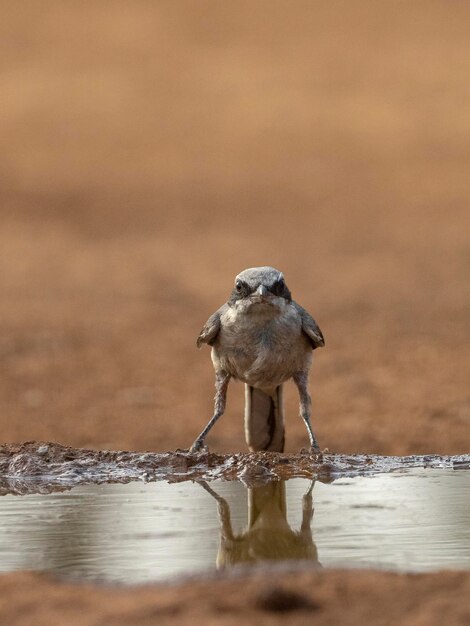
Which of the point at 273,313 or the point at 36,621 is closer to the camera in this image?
the point at 36,621

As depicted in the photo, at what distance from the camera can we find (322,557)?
16.6ft

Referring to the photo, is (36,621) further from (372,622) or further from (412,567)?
(412,567)

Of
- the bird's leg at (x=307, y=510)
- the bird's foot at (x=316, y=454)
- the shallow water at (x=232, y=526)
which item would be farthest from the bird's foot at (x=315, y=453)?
the bird's leg at (x=307, y=510)

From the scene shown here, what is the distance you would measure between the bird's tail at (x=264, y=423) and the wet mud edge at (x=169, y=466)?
46.7 inches

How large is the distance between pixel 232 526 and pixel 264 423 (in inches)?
148

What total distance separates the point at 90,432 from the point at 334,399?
3.55 meters

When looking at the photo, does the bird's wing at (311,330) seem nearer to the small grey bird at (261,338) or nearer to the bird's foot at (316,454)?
the small grey bird at (261,338)

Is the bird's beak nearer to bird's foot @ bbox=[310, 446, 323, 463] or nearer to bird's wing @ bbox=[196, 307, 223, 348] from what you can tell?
bird's wing @ bbox=[196, 307, 223, 348]

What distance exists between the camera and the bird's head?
884 cm

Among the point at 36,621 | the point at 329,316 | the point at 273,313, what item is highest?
the point at 329,316

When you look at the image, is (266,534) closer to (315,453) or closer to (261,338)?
(315,453)

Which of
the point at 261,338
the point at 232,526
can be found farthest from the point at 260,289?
the point at 232,526

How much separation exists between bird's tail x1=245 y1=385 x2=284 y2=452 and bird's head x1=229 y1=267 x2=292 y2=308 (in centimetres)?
92

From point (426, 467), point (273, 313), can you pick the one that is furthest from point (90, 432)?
point (426, 467)
